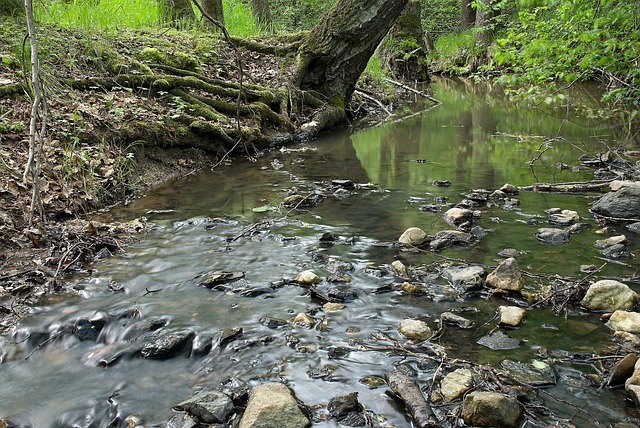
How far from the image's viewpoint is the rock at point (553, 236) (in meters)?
4.04

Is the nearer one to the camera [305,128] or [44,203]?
[44,203]

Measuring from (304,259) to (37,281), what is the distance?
1954mm

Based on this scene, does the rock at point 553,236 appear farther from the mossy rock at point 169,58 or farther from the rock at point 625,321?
the mossy rock at point 169,58

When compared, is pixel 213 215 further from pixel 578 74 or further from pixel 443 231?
pixel 578 74

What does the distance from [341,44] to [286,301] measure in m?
7.54

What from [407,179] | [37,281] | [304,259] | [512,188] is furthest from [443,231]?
[37,281]

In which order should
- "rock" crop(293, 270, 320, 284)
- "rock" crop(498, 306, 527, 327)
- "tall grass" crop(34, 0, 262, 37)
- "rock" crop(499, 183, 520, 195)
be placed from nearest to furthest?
1. "rock" crop(498, 306, 527, 327)
2. "rock" crop(293, 270, 320, 284)
3. "rock" crop(499, 183, 520, 195)
4. "tall grass" crop(34, 0, 262, 37)

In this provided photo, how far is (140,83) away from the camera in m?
7.56

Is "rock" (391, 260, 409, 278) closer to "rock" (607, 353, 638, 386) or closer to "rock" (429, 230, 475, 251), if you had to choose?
"rock" (429, 230, 475, 251)

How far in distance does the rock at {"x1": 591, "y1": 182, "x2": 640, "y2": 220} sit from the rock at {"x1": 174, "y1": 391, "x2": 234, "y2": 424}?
3.79m

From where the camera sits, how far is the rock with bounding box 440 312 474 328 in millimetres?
2922

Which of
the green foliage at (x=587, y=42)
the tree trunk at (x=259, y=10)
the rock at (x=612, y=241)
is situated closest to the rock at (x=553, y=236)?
the rock at (x=612, y=241)

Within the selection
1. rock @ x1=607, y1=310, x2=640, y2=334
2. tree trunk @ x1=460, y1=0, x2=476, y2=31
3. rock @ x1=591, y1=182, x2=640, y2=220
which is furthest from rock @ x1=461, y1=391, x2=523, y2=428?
tree trunk @ x1=460, y1=0, x2=476, y2=31

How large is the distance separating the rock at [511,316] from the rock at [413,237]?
121 cm
